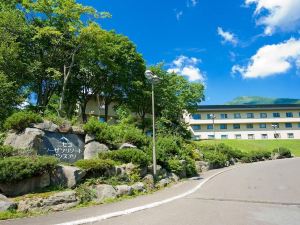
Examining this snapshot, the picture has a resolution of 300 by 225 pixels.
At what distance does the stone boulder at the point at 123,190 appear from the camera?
1338 centimetres

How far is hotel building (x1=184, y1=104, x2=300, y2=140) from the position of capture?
8075 centimetres

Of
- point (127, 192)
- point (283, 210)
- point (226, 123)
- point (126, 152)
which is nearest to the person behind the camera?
point (283, 210)

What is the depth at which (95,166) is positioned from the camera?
45.9 feet

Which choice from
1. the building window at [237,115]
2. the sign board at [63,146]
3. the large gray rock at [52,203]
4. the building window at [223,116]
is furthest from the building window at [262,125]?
the large gray rock at [52,203]

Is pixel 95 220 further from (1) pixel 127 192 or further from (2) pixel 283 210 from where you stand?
(2) pixel 283 210

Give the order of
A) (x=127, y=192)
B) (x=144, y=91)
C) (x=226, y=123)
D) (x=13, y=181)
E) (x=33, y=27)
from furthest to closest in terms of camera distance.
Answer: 1. (x=226, y=123)
2. (x=144, y=91)
3. (x=33, y=27)
4. (x=127, y=192)
5. (x=13, y=181)

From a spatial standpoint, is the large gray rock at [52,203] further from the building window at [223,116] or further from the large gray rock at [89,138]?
the building window at [223,116]

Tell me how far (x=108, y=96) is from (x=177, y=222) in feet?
120

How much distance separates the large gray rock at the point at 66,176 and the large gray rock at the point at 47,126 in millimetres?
3464

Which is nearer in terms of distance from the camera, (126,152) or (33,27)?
(126,152)

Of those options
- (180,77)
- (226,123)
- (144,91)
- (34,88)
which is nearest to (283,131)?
(226,123)

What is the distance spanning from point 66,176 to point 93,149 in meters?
4.61

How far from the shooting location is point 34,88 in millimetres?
34281

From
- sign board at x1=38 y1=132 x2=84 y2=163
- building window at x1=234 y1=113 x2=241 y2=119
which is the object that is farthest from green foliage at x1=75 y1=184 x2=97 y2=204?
building window at x1=234 y1=113 x2=241 y2=119
